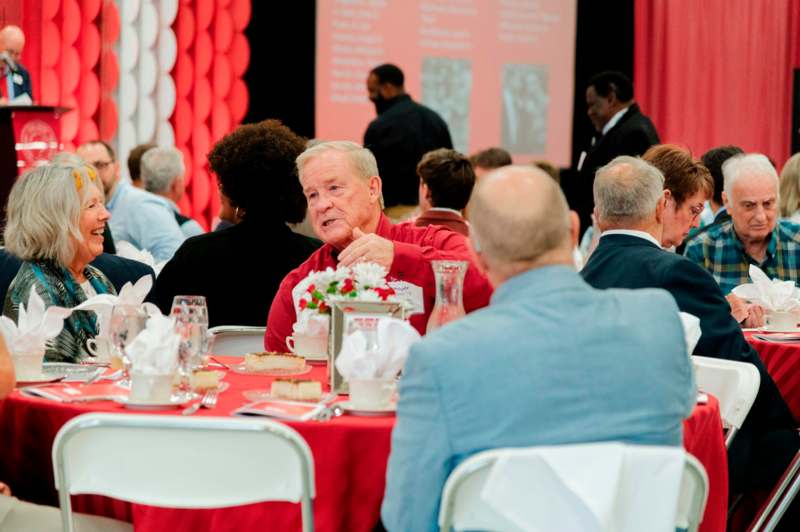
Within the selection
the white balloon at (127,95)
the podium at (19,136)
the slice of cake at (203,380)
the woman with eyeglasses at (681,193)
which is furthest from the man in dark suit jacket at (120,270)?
the white balloon at (127,95)

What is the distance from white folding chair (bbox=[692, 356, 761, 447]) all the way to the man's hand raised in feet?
2.77

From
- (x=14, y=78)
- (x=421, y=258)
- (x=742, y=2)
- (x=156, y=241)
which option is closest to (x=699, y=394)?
(x=421, y=258)

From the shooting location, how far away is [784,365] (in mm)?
3910

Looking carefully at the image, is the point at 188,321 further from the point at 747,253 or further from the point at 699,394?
the point at 747,253

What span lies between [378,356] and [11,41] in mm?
5470

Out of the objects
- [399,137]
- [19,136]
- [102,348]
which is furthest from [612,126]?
[102,348]

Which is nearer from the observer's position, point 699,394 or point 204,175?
point 699,394

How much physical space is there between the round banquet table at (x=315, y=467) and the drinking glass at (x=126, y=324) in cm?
17

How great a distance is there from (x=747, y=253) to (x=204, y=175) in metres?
5.41

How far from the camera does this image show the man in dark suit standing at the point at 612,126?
8281 mm

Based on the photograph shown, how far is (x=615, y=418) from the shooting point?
196cm

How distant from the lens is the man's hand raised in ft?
10.3

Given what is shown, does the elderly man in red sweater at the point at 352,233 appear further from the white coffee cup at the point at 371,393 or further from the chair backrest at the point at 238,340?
the white coffee cup at the point at 371,393

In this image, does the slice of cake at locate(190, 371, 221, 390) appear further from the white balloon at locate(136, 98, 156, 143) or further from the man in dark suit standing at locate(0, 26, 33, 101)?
the white balloon at locate(136, 98, 156, 143)
